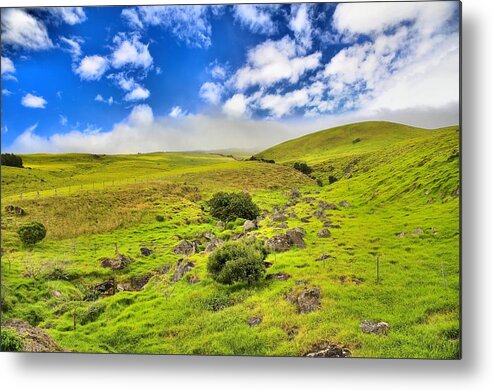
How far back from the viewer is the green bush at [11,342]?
21.4 feet

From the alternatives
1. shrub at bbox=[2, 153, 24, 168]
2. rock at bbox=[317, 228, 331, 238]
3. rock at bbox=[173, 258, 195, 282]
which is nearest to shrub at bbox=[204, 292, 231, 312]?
rock at bbox=[173, 258, 195, 282]

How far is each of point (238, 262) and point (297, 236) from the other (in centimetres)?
94

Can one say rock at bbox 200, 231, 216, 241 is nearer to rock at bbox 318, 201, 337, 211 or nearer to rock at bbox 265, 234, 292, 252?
rock at bbox 265, 234, 292, 252

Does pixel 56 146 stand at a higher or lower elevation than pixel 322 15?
lower

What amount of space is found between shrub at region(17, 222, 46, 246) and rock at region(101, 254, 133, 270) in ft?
3.40

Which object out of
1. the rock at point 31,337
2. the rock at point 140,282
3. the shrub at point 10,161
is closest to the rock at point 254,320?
the rock at point 140,282

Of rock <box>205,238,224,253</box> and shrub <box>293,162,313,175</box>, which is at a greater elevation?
shrub <box>293,162,313,175</box>

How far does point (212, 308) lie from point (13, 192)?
347cm

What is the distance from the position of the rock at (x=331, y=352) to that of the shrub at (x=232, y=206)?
2.06m

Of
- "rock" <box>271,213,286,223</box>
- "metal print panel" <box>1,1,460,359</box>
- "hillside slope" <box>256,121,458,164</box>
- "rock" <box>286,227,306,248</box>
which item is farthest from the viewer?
"rock" <box>271,213,286,223</box>

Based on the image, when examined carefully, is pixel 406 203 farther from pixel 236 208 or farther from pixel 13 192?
pixel 13 192

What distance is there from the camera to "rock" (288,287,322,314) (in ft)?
20.2

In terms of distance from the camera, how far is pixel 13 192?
22.5ft

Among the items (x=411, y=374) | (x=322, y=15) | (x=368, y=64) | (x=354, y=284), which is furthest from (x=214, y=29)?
(x=411, y=374)
